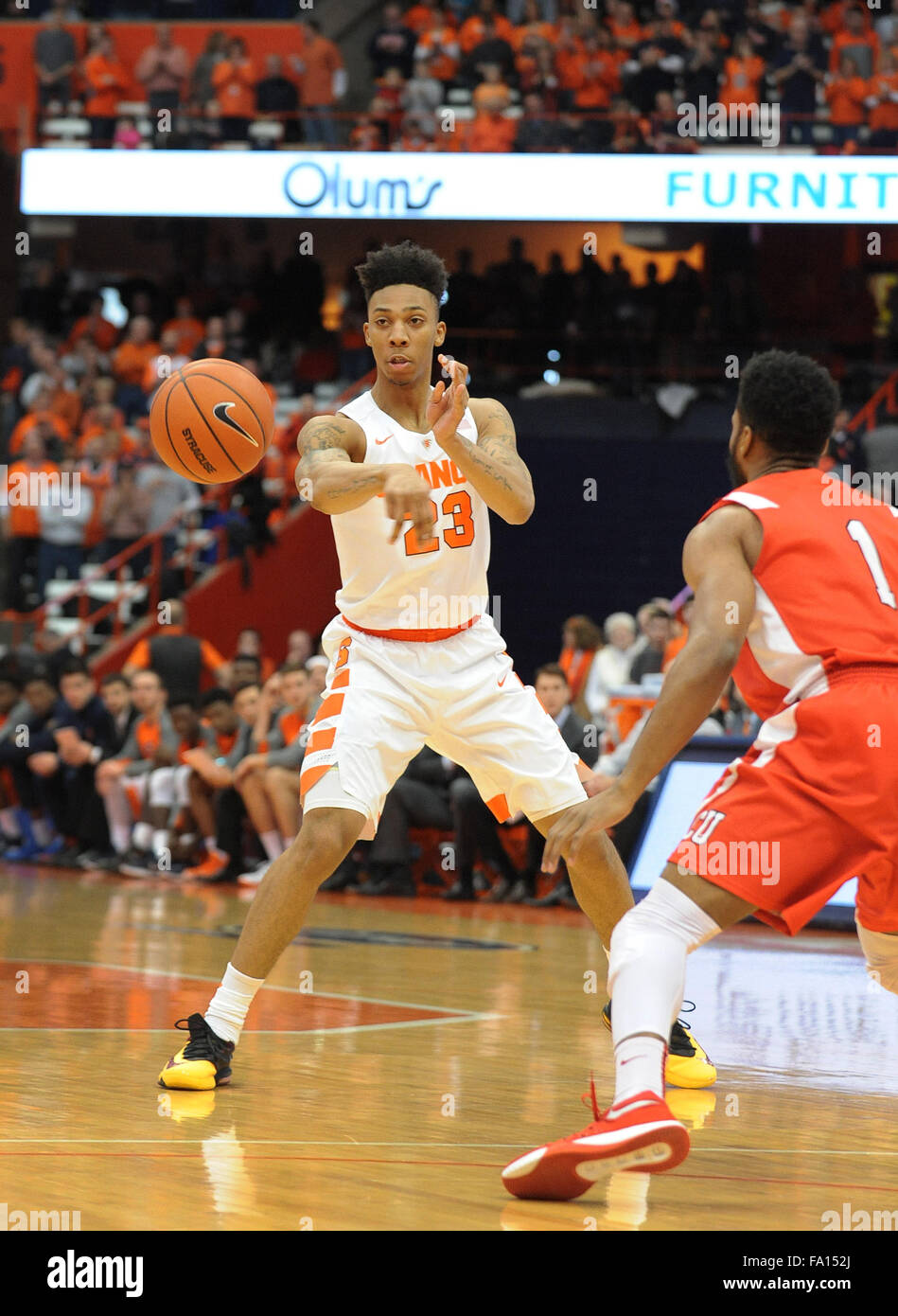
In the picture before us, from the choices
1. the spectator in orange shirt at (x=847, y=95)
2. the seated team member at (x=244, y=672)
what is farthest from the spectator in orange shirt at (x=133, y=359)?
the spectator in orange shirt at (x=847, y=95)

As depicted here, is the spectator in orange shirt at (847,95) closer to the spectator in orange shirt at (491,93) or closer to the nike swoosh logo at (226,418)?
the spectator in orange shirt at (491,93)

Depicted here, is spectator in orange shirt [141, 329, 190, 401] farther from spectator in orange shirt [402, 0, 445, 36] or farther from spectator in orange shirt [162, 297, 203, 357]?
spectator in orange shirt [402, 0, 445, 36]

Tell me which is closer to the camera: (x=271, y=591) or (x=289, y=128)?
(x=271, y=591)

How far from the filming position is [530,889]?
13133mm

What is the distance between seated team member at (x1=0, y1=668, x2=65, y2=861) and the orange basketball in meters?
9.34

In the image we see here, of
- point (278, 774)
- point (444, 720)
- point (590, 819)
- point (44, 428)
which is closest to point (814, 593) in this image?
point (590, 819)

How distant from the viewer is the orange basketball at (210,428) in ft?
21.3

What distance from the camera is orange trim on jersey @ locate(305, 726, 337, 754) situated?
5727 millimetres

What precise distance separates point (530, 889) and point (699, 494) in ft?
27.6

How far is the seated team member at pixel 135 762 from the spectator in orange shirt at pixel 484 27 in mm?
11019

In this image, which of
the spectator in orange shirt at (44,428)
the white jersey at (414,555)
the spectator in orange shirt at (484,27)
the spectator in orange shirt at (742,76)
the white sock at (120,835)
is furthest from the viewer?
the spectator in orange shirt at (484,27)
